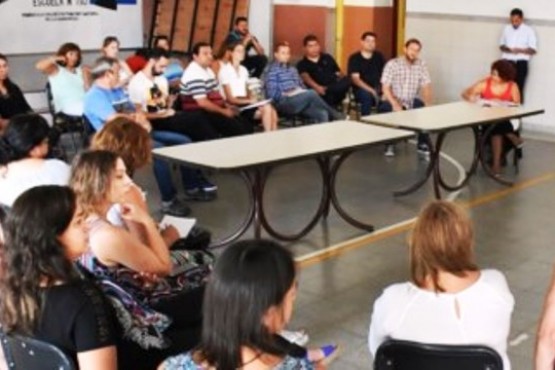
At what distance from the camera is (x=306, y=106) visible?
26.5 feet

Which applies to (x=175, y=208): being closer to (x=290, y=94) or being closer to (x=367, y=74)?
(x=290, y=94)

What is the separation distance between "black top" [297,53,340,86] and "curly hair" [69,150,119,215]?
6.10m

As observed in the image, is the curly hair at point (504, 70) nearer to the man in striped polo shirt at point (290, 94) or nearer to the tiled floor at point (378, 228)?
the tiled floor at point (378, 228)

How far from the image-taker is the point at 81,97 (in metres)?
7.52

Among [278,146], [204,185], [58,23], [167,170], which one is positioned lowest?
[204,185]

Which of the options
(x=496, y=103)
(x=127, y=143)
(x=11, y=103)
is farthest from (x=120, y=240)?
(x=496, y=103)

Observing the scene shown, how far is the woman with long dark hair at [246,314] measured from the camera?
1.73m

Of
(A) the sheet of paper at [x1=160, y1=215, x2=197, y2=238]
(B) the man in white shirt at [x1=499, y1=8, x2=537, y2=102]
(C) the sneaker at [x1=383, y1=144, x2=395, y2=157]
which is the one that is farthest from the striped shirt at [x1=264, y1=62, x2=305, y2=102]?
(A) the sheet of paper at [x1=160, y1=215, x2=197, y2=238]

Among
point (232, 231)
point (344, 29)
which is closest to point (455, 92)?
point (344, 29)

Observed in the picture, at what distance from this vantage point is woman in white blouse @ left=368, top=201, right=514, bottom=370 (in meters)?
2.42

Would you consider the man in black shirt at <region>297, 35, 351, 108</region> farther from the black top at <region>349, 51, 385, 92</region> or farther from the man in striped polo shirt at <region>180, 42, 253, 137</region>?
the man in striped polo shirt at <region>180, 42, 253, 137</region>

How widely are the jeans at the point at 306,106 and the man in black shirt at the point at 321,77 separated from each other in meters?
0.54

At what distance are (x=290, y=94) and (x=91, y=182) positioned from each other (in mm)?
5404

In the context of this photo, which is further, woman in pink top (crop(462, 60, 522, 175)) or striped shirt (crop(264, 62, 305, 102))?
striped shirt (crop(264, 62, 305, 102))
